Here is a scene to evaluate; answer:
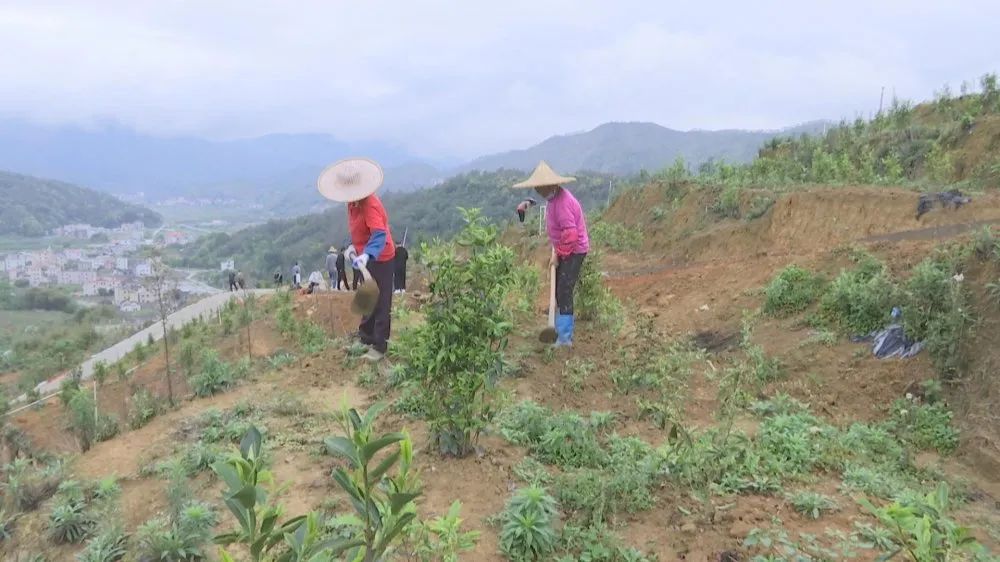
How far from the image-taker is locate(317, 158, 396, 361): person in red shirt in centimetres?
489

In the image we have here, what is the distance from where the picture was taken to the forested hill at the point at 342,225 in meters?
43.8

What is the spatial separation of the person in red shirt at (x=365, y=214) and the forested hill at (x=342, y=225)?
32445 millimetres

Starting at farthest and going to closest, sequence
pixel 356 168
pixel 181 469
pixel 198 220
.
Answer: pixel 198 220 → pixel 356 168 → pixel 181 469

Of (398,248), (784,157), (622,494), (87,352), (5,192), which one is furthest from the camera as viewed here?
(5,192)

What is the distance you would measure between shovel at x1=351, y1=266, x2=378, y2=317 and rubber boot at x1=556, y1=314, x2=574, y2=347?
1621 mm

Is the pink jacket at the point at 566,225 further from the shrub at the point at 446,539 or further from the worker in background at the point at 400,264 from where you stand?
the shrub at the point at 446,539

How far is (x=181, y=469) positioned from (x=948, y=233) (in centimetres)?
847

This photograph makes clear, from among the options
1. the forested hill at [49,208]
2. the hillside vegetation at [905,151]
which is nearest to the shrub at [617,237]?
the hillside vegetation at [905,151]

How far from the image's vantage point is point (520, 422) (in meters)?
3.86

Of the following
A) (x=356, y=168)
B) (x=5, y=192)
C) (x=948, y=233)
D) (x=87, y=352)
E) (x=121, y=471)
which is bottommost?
(x=87, y=352)

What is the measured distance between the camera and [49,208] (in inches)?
3295

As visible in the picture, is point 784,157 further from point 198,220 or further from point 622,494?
point 198,220

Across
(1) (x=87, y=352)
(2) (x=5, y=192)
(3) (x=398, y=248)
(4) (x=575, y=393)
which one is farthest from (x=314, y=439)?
(2) (x=5, y=192)

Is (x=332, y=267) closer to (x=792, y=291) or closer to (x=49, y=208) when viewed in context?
(x=792, y=291)
